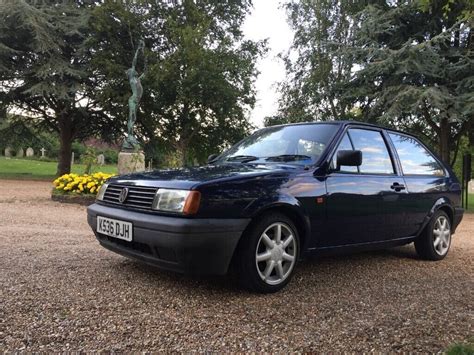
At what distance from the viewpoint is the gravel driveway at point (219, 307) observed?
2.57 meters

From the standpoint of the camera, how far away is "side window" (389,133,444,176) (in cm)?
488

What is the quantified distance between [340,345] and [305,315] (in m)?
0.48

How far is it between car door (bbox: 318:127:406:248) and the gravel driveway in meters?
0.43

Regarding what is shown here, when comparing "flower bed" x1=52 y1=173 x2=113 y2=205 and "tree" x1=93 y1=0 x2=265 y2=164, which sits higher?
"tree" x1=93 y1=0 x2=265 y2=164

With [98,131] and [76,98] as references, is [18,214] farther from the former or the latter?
[98,131]

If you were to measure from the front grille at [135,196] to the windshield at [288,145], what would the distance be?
1.22 metres

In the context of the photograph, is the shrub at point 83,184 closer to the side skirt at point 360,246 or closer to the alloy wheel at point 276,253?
the side skirt at point 360,246

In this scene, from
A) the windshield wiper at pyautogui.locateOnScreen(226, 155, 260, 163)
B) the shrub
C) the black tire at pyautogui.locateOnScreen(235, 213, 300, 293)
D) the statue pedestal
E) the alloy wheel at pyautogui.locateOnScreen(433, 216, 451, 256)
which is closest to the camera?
Result: the black tire at pyautogui.locateOnScreen(235, 213, 300, 293)

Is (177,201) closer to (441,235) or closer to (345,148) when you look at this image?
(345,148)

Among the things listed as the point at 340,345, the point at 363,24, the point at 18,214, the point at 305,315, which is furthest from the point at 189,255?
the point at 363,24

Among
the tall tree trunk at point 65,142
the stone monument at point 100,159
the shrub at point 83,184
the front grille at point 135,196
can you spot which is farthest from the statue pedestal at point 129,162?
the tall tree trunk at point 65,142

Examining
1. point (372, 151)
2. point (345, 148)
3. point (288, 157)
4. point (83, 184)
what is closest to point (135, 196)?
point (288, 157)

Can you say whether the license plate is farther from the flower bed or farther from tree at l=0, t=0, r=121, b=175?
tree at l=0, t=0, r=121, b=175

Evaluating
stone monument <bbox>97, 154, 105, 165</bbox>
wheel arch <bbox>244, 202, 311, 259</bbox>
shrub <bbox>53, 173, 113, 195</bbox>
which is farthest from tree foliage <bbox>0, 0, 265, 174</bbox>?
wheel arch <bbox>244, 202, 311, 259</bbox>
